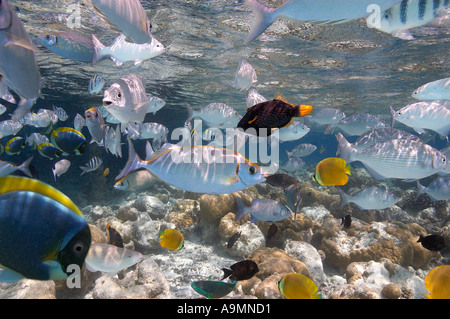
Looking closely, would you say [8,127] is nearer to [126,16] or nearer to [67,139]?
[67,139]

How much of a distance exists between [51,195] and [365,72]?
18613 mm

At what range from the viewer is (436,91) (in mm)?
4664

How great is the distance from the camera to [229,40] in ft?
37.1

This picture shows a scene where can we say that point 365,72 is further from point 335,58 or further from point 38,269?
point 38,269

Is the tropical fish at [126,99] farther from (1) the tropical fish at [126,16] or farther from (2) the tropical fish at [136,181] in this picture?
(2) the tropical fish at [136,181]

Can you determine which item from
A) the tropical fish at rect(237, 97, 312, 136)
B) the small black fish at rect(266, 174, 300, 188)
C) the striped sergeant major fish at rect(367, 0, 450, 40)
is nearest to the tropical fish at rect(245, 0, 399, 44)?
the tropical fish at rect(237, 97, 312, 136)

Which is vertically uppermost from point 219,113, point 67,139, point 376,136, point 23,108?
point 23,108

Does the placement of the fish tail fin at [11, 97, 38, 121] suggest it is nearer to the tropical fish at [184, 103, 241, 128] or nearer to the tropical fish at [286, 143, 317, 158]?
the tropical fish at [184, 103, 241, 128]

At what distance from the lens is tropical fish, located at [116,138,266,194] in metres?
2.25

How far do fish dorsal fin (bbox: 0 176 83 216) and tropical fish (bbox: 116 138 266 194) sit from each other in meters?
0.99

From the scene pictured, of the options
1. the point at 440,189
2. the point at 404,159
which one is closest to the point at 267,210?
the point at 404,159

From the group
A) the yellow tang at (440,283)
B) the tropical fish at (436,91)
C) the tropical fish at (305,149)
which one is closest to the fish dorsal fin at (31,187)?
the yellow tang at (440,283)

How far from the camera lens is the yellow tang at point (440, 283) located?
282cm

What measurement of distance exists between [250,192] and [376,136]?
5.78 metres
